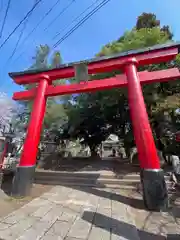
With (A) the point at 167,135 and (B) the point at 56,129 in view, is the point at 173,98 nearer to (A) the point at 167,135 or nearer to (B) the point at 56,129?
(A) the point at 167,135

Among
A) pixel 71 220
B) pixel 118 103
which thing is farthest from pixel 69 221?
pixel 118 103

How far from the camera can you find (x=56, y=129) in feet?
42.3

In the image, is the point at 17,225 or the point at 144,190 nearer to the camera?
the point at 17,225

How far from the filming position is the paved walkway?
8.48 feet

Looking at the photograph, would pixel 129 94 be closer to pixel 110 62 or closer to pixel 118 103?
pixel 110 62

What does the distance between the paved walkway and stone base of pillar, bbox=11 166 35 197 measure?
513 millimetres

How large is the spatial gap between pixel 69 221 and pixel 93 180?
3.55m

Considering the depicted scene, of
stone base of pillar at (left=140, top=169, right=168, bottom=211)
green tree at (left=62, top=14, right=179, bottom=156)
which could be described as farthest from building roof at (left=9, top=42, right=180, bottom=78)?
stone base of pillar at (left=140, top=169, right=168, bottom=211)

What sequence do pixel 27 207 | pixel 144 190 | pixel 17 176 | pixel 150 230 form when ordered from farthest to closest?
pixel 17 176, pixel 144 190, pixel 27 207, pixel 150 230

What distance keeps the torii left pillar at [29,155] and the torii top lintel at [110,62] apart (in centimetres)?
83

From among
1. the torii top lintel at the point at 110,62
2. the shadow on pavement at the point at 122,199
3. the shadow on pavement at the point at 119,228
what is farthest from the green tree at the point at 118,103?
the shadow on pavement at the point at 119,228

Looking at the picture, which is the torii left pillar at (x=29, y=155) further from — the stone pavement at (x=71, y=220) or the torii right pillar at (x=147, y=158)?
the torii right pillar at (x=147, y=158)

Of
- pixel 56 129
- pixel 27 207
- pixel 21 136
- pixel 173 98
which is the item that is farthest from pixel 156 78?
pixel 21 136

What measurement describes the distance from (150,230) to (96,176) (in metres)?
3.83
